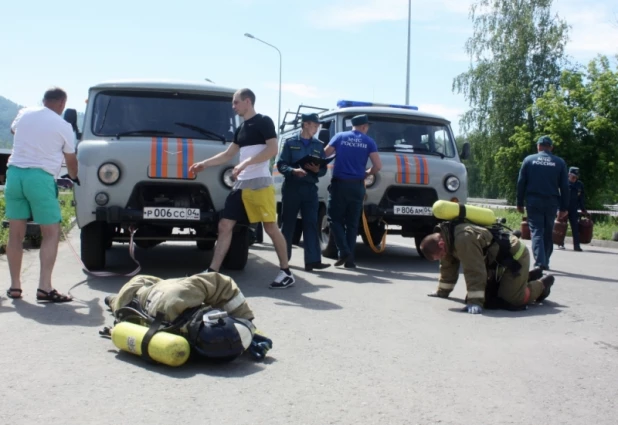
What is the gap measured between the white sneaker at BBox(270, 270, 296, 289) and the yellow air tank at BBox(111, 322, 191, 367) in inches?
116

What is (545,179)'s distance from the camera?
31.4 feet

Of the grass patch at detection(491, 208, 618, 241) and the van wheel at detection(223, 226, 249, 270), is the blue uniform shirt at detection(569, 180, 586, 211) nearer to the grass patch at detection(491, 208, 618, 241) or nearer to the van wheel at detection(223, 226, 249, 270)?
the grass patch at detection(491, 208, 618, 241)

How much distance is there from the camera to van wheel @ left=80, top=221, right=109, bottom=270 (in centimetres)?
789

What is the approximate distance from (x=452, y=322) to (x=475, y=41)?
39535mm

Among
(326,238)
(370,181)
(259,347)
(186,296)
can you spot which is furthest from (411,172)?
(186,296)

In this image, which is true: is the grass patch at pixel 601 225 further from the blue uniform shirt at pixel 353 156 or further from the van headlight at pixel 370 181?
the blue uniform shirt at pixel 353 156

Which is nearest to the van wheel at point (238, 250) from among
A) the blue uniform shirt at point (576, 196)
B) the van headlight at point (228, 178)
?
the van headlight at point (228, 178)

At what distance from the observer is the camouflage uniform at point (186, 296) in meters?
4.32

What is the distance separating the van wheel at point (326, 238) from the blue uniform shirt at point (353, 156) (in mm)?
1309

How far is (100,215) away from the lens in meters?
7.54

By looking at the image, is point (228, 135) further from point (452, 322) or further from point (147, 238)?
point (452, 322)

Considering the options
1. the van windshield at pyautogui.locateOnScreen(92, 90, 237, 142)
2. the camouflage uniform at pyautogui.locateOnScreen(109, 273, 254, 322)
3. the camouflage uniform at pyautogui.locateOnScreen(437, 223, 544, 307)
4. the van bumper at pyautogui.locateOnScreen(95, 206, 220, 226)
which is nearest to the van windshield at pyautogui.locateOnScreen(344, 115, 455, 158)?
the van windshield at pyautogui.locateOnScreen(92, 90, 237, 142)

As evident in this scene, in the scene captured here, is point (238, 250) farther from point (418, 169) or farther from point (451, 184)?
point (451, 184)

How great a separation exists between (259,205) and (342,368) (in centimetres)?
313
